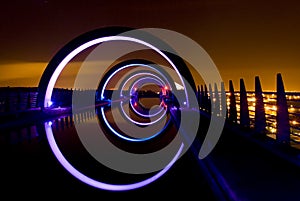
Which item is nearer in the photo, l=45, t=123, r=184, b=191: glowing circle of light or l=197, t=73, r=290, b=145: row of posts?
l=45, t=123, r=184, b=191: glowing circle of light

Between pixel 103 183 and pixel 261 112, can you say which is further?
pixel 261 112

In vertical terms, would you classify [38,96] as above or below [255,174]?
above

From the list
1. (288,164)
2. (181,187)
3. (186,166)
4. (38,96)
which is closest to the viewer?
(181,187)

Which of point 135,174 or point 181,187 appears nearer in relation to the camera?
point 181,187

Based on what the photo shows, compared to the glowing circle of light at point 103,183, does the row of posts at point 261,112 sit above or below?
above

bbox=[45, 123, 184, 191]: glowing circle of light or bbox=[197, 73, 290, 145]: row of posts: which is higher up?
bbox=[197, 73, 290, 145]: row of posts

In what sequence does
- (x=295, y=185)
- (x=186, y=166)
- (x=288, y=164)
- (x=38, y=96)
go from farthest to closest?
(x=38, y=96) < (x=186, y=166) < (x=288, y=164) < (x=295, y=185)

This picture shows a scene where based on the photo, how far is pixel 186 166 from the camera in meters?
6.55

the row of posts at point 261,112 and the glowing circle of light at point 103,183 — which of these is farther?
the row of posts at point 261,112

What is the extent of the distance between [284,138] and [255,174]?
6.46 ft

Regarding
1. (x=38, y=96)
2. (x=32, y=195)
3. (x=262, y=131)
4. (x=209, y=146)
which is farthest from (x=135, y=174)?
(x=38, y=96)

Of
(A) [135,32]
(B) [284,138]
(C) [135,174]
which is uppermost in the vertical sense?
(A) [135,32]

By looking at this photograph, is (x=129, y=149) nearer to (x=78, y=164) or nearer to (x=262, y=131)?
(x=78, y=164)

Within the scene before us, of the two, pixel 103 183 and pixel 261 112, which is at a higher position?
pixel 261 112
